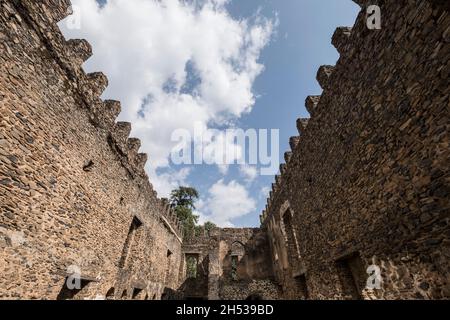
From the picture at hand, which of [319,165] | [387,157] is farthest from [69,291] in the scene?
[387,157]

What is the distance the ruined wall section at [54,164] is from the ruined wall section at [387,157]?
6.68m

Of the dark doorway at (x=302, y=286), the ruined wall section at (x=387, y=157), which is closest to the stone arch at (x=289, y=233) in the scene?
the dark doorway at (x=302, y=286)

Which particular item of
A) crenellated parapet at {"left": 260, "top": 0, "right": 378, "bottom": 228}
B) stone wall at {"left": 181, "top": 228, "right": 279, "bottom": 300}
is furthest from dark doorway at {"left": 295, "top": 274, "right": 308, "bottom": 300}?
crenellated parapet at {"left": 260, "top": 0, "right": 378, "bottom": 228}

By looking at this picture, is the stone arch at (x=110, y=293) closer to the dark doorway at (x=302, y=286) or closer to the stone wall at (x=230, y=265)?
the dark doorway at (x=302, y=286)

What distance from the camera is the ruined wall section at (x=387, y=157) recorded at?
10.7 feet

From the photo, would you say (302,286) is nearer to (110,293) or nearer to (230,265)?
(110,293)

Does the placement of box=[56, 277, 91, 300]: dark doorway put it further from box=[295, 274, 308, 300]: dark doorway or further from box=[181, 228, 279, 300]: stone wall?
box=[181, 228, 279, 300]: stone wall

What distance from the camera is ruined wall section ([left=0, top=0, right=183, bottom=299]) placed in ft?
13.9

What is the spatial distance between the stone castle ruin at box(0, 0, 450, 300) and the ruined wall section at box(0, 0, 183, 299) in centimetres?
3

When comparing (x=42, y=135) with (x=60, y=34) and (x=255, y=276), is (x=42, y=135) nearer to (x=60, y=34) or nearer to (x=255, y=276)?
(x=60, y=34)

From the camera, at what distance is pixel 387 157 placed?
420 centimetres
